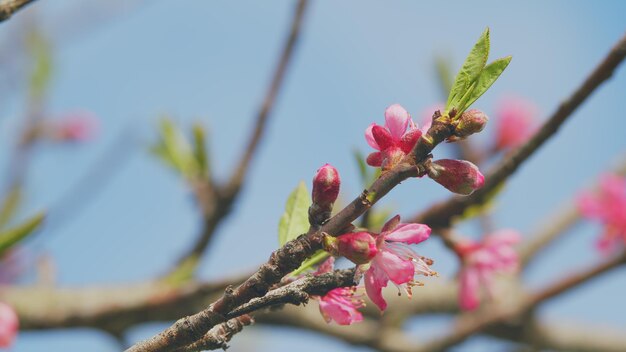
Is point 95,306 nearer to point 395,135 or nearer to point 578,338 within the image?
point 395,135

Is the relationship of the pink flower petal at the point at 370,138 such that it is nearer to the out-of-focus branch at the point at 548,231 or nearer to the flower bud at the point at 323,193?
the flower bud at the point at 323,193

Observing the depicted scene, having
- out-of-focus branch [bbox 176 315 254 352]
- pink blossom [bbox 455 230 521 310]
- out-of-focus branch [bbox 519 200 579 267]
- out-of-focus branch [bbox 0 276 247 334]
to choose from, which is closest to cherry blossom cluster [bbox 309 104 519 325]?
out-of-focus branch [bbox 176 315 254 352]

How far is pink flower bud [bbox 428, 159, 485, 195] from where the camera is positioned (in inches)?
44.5

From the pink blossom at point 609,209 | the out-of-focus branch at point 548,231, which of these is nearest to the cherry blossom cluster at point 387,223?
the pink blossom at point 609,209

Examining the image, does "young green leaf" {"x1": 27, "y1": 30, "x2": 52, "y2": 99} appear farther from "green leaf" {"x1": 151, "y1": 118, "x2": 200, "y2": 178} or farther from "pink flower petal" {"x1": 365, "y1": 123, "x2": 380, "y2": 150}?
"pink flower petal" {"x1": 365, "y1": 123, "x2": 380, "y2": 150}

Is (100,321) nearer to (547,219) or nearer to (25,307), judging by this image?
(25,307)

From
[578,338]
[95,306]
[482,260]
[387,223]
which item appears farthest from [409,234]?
[578,338]

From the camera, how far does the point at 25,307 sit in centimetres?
299

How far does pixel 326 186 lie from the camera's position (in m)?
1.15

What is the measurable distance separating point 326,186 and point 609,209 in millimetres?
2794

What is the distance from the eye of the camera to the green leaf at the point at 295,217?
130cm

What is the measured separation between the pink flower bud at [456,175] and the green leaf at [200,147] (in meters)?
1.53

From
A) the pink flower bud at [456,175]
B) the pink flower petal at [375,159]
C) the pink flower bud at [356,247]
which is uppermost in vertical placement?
the pink flower petal at [375,159]

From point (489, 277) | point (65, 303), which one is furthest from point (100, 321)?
point (489, 277)
